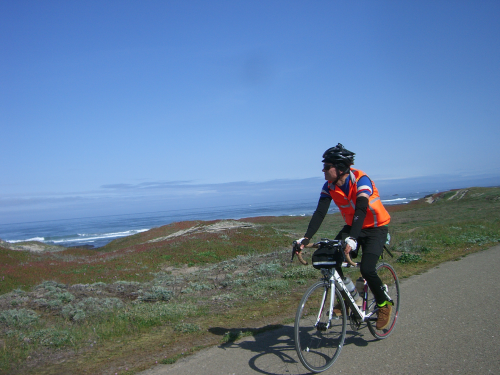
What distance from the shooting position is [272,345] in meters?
4.82

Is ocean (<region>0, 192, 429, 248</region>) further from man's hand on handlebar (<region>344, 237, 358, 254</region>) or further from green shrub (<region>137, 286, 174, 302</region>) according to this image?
man's hand on handlebar (<region>344, 237, 358, 254</region>)

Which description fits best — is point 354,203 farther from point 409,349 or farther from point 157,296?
point 157,296

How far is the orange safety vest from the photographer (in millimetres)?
4535

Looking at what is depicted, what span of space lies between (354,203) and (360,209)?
9.5 inches

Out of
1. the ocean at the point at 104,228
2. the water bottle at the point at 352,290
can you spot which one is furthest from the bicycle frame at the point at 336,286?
the ocean at the point at 104,228

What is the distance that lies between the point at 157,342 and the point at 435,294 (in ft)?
16.3

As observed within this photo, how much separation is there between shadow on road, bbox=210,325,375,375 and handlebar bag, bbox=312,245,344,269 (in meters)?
1.16

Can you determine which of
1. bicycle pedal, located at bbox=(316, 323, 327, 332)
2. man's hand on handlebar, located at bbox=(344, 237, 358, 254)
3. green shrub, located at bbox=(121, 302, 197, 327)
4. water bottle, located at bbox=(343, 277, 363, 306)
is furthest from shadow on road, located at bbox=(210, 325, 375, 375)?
man's hand on handlebar, located at bbox=(344, 237, 358, 254)

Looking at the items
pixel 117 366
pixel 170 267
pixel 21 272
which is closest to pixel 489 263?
pixel 117 366

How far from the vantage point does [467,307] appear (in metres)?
5.96

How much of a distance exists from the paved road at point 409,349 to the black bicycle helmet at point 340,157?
222 centimetres

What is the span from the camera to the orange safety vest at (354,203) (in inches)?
179

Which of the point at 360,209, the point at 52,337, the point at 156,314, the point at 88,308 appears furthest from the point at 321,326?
the point at 88,308

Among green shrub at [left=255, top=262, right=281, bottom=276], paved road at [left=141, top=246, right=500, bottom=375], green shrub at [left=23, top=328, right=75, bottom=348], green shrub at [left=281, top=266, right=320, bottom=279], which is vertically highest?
green shrub at [left=23, top=328, right=75, bottom=348]
